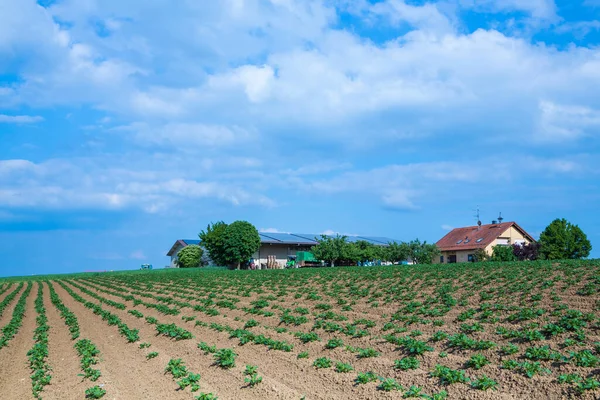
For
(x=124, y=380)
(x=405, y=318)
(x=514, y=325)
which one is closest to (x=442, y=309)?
(x=405, y=318)

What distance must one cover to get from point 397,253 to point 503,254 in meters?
14.5

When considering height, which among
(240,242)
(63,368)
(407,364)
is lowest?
(63,368)

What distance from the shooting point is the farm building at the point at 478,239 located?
2387 inches

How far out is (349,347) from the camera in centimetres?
1145

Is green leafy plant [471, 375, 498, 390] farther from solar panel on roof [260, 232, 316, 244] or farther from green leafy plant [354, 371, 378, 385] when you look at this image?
solar panel on roof [260, 232, 316, 244]

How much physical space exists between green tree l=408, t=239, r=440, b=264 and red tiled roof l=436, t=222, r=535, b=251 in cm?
347

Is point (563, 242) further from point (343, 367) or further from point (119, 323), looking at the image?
point (343, 367)

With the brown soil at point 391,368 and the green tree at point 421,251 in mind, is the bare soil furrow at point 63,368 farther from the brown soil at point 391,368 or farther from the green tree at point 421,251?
the green tree at point 421,251

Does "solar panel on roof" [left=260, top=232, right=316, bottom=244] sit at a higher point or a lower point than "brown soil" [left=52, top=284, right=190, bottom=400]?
higher

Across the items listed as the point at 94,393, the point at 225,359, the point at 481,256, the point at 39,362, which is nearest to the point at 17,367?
the point at 39,362

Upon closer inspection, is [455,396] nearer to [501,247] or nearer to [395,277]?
[395,277]

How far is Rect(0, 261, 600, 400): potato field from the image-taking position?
8742mm

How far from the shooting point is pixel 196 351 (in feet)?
43.8

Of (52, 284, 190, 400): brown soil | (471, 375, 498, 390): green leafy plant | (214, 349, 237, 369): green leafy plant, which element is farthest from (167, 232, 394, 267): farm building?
(471, 375, 498, 390): green leafy plant
